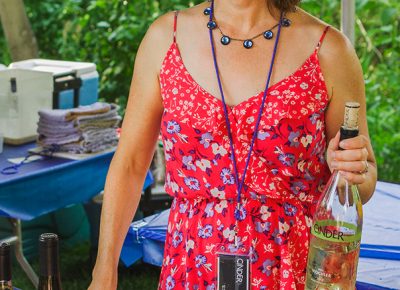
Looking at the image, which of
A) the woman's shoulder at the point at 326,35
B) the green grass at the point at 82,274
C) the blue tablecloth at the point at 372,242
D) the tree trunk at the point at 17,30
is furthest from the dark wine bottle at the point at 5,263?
the tree trunk at the point at 17,30

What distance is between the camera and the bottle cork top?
1.15m

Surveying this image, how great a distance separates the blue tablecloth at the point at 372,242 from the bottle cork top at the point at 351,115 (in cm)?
97

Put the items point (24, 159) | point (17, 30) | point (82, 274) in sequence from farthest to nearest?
point (17, 30), point (82, 274), point (24, 159)

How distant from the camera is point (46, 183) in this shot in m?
3.19

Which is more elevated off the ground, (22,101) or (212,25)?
(212,25)

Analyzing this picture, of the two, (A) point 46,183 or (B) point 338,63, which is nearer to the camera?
(B) point 338,63

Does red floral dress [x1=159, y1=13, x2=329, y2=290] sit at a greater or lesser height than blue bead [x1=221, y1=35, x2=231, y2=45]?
lesser

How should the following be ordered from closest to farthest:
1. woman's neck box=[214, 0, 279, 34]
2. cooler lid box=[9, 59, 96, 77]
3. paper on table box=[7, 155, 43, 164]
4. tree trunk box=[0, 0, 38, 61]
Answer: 1. woman's neck box=[214, 0, 279, 34]
2. paper on table box=[7, 155, 43, 164]
3. cooler lid box=[9, 59, 96, 77]
4. tree trunk box=[0, 0, 38, 61]

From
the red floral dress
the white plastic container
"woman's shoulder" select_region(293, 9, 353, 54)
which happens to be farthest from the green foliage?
the red floral dress

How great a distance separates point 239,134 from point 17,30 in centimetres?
402

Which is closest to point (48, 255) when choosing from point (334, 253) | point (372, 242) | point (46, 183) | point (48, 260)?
point (48, 260)

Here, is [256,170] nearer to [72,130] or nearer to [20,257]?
[72,130]

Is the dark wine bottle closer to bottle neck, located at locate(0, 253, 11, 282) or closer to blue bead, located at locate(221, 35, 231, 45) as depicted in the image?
bottle neck, located at locate(0, 253, 11, 282)

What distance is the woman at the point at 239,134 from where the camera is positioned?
1.54 m
